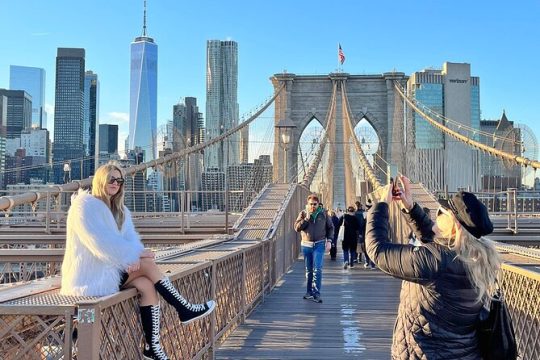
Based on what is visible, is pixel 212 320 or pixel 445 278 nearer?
pixel 445 278

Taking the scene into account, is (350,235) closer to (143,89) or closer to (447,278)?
(447,278)

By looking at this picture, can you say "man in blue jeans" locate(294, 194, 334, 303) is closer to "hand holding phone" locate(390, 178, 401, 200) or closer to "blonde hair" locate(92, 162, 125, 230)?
"blonde hair" locate(92, 162, 125, 230)

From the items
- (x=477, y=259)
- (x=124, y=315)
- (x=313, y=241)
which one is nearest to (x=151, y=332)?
(x=124, y=315)

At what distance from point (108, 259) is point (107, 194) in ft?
1.52

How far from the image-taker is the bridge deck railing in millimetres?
2268

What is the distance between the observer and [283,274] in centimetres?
1016

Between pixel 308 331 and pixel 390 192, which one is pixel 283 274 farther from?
pixel 390 192

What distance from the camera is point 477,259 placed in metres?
2.10

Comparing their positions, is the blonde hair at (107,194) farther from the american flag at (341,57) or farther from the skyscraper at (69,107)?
the skyscraper at (69,107)

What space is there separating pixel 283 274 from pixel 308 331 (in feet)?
14.4

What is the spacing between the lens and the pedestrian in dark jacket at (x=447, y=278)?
2.11m

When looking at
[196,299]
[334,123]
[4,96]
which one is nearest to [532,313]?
[196,299]

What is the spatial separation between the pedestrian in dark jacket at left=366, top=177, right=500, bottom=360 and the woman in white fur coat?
1239mm

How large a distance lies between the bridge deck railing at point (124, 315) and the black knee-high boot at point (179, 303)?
0.56ft
